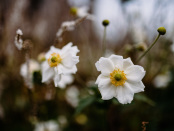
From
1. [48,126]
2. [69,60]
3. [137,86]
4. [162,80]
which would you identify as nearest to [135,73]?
[137,86]

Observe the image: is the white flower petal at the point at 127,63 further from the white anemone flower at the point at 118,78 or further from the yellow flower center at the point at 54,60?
the yellow flower center at the point at 54,60

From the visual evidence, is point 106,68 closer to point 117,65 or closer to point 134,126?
point 117,65

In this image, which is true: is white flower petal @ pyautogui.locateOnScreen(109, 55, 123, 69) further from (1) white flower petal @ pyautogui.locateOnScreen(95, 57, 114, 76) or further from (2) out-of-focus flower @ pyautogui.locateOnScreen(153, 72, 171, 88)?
(2) out-of-focus flower @ pyautogui.locateOnScreen(153, 72, 171, 88)

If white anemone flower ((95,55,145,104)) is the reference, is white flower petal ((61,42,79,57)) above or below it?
above

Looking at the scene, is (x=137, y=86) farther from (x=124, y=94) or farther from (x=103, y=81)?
(x=103, y=81)

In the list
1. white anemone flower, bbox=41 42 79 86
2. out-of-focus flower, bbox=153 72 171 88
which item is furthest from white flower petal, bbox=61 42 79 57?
out-of-focus flower, bbox=153 72 171 88

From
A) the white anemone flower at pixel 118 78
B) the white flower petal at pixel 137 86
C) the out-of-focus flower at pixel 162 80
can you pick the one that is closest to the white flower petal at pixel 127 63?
the white anemone flower at pixel 118 78

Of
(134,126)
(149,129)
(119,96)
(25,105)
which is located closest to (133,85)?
(119,96)
